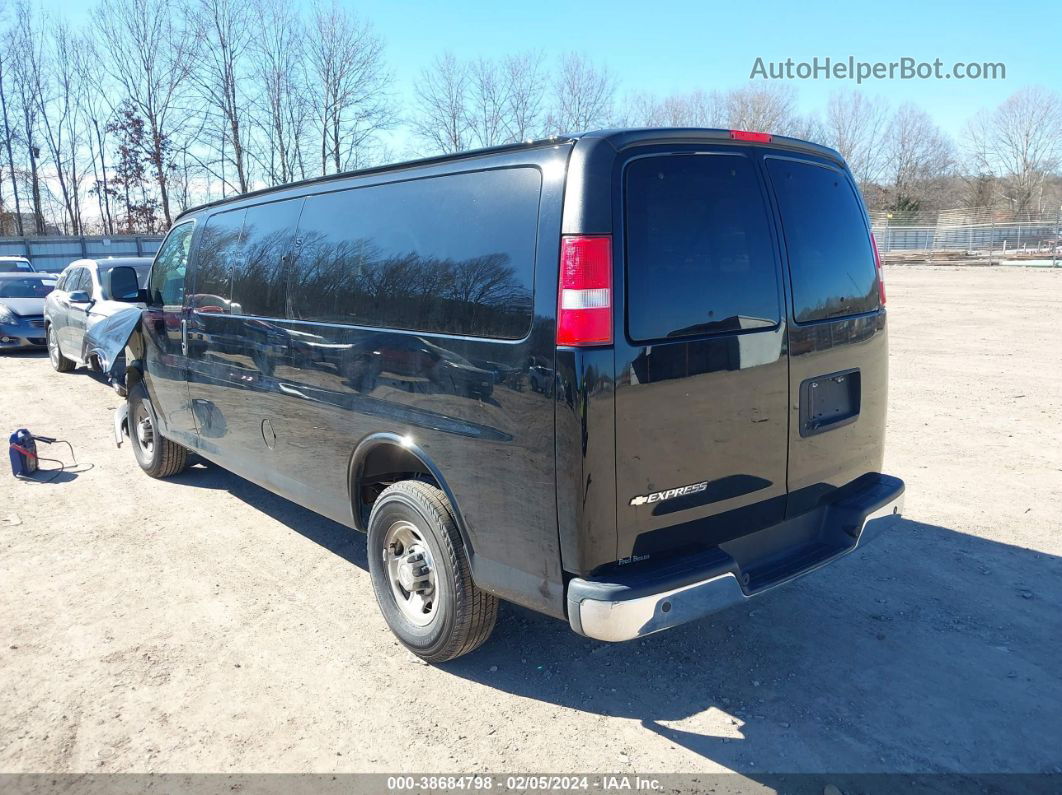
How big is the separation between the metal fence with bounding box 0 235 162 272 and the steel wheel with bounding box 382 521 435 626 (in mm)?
32272

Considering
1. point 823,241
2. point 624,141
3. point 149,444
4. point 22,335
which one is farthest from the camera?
point 22,335

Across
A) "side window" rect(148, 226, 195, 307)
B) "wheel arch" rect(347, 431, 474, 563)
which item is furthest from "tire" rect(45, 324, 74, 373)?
"wheel arch" rect(347, 431, 474, 563)

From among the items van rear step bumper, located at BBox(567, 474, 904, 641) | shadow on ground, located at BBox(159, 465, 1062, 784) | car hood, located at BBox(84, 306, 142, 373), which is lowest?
shadow on ground, located at BBox(159, 465, 1062, 784)

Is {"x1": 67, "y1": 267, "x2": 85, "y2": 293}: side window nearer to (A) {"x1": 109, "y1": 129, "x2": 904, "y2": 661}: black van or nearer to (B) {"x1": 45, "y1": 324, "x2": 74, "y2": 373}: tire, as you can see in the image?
(B) {"x1": 45, "y1": 324, "x2": 74, "y2": 373}: tire

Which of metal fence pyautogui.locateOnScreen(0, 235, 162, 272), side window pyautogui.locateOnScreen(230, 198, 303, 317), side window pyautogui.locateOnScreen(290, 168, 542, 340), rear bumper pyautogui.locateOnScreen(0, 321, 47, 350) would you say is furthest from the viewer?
metal fence pyautogui.locateOnScreen(0, 235, 162, 272)

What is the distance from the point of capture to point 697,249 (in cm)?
286

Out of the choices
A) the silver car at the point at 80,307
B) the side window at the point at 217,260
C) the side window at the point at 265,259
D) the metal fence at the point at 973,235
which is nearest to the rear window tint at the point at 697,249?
the side window at the point at 265,259

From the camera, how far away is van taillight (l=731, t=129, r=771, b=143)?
3.07m

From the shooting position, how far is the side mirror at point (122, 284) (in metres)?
5.39

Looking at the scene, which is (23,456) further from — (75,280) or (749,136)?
(749,136)

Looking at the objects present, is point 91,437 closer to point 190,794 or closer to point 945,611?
point 190,794

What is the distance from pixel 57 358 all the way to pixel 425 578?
11.4 metres

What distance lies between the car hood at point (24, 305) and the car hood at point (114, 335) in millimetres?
7692

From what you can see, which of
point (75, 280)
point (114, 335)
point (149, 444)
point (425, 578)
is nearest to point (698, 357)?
point (425, 578)
